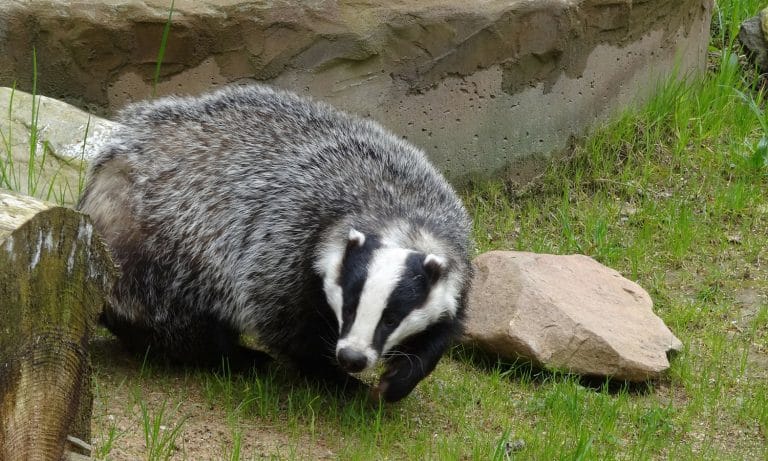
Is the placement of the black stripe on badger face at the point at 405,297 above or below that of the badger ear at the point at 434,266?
below

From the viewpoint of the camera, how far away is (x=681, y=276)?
19.2 feet

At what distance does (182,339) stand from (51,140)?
53.7 inches

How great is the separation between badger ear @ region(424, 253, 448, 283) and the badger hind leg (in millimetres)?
1103

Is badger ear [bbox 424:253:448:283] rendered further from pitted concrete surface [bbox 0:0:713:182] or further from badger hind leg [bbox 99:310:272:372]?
pitted concrete surface [bbox 0:0:713:182]

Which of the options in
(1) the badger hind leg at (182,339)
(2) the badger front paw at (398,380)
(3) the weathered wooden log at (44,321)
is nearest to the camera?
(3) the weathered wooden log at (44,321)

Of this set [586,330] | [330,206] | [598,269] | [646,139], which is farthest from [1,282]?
[646,139]

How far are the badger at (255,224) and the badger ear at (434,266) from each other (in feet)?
0.45

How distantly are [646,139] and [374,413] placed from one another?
3.45m

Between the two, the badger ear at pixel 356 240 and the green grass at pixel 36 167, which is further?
the green grass at pixel 36 167

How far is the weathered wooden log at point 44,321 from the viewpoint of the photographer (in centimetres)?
260

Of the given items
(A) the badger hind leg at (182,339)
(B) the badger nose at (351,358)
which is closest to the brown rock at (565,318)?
(A) the badger hind leg at (182,339)

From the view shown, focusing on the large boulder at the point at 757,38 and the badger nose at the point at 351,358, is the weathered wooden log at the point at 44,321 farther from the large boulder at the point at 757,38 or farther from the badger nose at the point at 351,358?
the large boulder at the point at 757,38

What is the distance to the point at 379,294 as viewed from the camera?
366 cm

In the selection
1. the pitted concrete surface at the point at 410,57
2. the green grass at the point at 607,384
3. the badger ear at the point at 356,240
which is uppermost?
the pitted concrete surface at the point at 410,57
